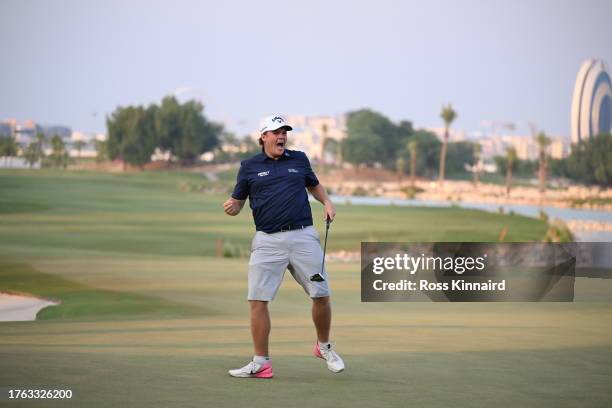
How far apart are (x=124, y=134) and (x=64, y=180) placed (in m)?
25.7

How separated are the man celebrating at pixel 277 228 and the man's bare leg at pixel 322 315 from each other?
0.4 inches

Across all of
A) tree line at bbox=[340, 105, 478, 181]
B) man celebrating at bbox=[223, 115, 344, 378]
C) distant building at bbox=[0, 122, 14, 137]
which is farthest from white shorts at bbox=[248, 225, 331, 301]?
tree line at bbox=[340, 105, 478, 181]

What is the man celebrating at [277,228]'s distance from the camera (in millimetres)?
9141

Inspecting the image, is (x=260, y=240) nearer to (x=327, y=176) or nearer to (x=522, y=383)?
(x=522, y=383)

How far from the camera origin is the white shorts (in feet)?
30.1

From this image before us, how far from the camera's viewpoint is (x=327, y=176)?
6093 inches

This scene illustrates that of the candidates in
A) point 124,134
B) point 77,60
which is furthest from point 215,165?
point 77,60

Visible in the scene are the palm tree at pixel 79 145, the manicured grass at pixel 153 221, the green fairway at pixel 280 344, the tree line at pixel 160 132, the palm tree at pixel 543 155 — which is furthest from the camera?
the palm tree at pixel 79 145

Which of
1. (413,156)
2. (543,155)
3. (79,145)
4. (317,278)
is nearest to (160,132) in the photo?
(79,145)

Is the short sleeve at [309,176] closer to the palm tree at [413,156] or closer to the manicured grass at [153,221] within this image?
the manicured grass at [153,221]

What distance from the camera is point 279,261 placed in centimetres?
922

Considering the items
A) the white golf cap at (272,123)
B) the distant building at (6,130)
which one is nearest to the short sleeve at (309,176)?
the white golf cap at (272,123)

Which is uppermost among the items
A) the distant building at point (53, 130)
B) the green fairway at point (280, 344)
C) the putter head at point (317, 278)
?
the distant building at point (53, 130)

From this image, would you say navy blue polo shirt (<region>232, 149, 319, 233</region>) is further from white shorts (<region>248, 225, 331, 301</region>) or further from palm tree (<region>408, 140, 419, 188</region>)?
palm tree (<region>408, 140, 419, 188</region>)
